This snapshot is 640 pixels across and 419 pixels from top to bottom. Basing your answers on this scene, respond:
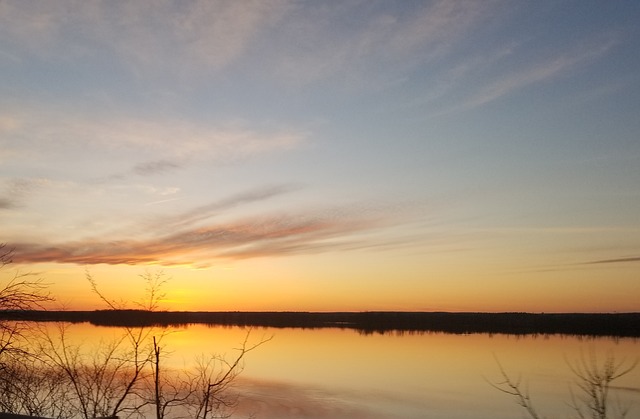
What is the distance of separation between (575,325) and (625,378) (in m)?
46.2

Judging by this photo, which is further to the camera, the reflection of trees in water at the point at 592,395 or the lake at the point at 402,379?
the lake at the point at 402,379

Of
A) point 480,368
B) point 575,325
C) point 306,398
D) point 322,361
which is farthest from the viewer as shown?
point 575,325

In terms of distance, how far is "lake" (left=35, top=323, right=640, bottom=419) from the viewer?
59.5 ft

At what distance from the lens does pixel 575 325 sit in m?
65.8

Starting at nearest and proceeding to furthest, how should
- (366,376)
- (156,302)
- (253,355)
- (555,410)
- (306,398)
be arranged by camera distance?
(156,302)
(555,410)
(306,398)
(366,376)
(253,355)

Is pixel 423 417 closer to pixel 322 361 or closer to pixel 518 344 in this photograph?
pixel 322 361

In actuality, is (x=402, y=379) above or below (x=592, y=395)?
below

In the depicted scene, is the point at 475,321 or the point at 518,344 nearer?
the point at 518,344

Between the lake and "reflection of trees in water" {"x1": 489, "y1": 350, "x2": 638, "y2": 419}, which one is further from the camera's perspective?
the lake

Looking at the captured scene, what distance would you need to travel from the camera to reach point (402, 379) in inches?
Answer: 973

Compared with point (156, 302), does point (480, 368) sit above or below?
below

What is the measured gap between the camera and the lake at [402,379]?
1812 cm

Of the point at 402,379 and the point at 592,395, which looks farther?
the point at 402,379

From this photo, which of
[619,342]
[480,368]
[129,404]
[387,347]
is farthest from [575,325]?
[129,404]
